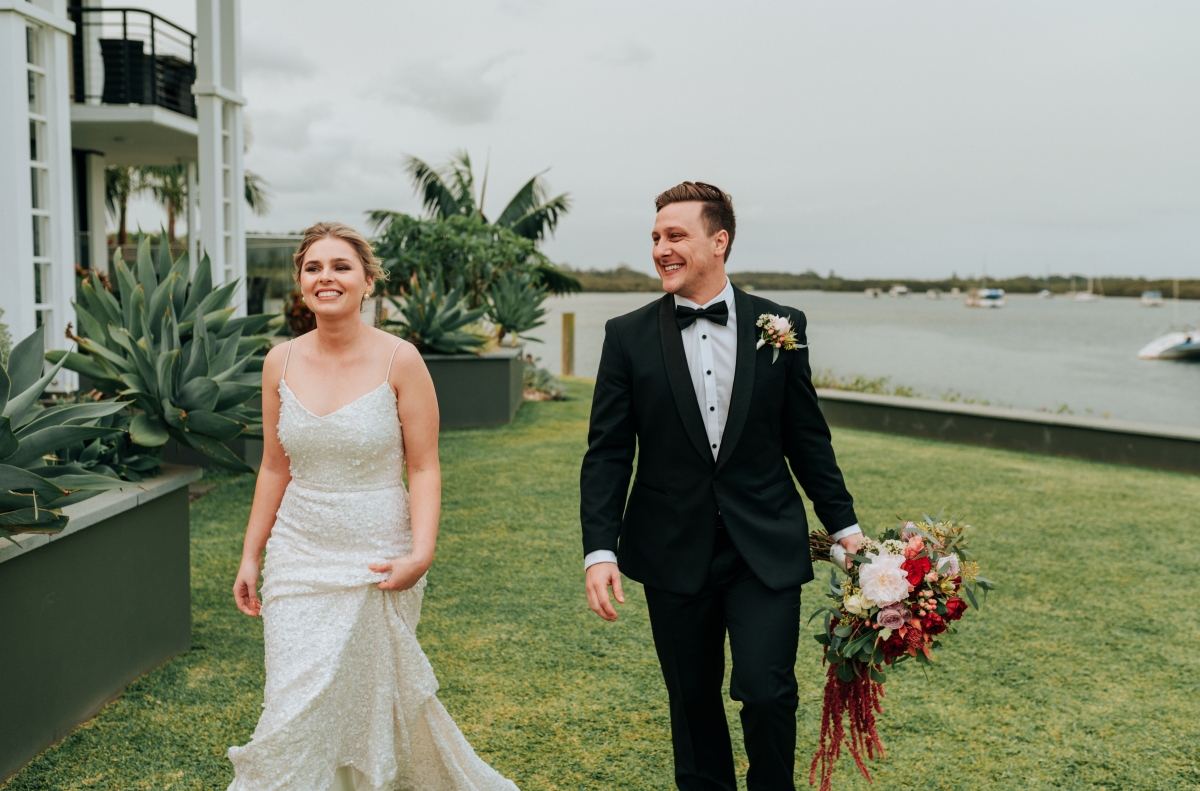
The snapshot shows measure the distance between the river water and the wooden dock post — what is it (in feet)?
1.60

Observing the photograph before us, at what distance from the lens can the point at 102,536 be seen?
380 cm

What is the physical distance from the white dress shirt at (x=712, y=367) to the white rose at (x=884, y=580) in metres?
0.28

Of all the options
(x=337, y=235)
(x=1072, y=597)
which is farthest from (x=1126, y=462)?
(x=337, y=235)

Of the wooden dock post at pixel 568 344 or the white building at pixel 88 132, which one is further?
the wooden dock post at pixel 568 344

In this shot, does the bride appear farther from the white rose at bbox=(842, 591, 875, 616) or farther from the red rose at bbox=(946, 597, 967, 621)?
the red rose at bbox=(946, 597, 967, 621)

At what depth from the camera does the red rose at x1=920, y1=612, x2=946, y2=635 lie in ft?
8.24

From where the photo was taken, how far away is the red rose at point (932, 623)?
251 cm

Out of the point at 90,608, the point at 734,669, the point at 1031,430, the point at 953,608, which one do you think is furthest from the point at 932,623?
the point at 1031,430

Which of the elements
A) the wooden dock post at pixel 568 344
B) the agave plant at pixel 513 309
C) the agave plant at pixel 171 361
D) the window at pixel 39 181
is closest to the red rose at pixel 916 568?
Answer: the agave plant at pixel 171 361

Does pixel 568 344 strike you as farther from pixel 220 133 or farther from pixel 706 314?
pixel 706 314

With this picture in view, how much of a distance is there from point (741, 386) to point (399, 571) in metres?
1.12

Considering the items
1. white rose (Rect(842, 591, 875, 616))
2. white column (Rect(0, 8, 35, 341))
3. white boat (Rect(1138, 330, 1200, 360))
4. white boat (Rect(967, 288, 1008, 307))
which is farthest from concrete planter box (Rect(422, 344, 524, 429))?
white boat (Rect(967, 288, 1008, 307))

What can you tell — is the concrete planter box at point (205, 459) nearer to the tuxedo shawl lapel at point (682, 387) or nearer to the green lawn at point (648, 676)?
the green lawn at point (648, 676)

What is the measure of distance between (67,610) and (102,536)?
13.1 inches
